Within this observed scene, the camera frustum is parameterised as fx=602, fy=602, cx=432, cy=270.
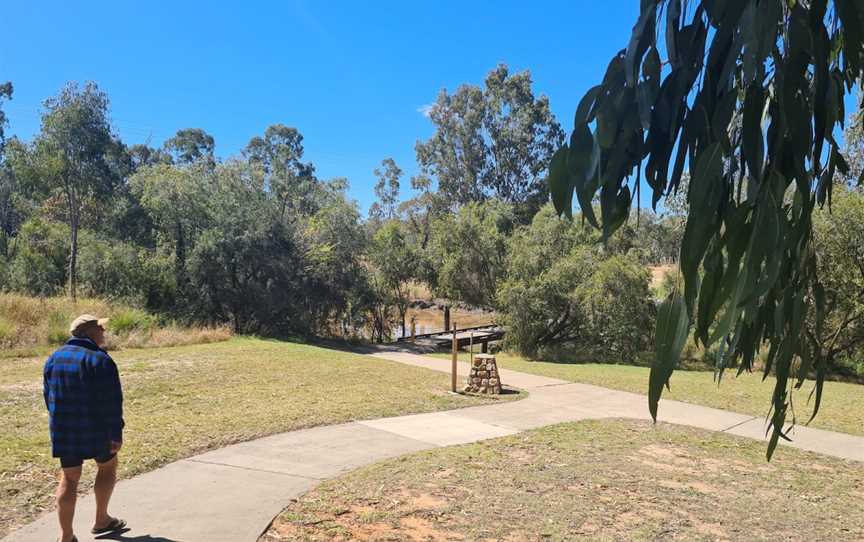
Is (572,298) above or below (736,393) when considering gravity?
above

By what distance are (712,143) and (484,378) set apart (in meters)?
9.33

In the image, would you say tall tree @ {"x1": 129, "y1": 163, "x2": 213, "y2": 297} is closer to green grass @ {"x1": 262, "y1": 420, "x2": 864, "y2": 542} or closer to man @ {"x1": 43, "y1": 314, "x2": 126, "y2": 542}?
green grass @ {"x1": 262, "y1": 420, "x2": 864, "y2": 542}

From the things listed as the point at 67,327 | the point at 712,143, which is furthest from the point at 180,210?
the point at 712,143

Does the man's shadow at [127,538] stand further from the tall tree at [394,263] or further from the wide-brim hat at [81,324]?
the tall tree at [394,263]

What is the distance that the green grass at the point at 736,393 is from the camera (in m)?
9.75

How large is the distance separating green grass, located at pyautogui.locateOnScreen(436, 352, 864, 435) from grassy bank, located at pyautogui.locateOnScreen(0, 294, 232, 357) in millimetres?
9090

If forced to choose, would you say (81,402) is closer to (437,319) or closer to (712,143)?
(712,143)

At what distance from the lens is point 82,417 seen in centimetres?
389

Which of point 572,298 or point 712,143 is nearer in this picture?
point 712,143

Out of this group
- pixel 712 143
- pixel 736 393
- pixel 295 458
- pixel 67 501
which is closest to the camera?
pixel 712 143

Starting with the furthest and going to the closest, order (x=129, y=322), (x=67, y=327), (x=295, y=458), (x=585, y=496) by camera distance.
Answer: (x=129, y=322) → (x=67, y=327) → (x=295, y=458) → (x=585, y=496)

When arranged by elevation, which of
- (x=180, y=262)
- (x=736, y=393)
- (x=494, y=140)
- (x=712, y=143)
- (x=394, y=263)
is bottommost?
(x=736, y=393)

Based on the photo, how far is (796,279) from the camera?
81.2 inches

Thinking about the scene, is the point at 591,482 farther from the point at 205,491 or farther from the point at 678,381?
the point at 678,381
